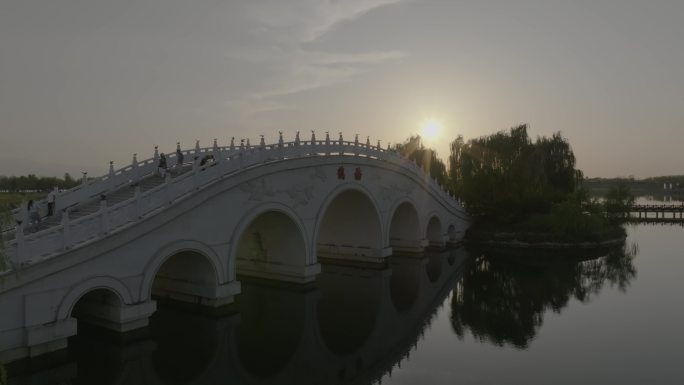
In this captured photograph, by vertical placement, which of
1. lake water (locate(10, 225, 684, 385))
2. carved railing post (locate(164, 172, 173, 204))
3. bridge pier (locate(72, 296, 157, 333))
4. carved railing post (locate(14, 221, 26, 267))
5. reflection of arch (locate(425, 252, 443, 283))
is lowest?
lake water (locate(10, 225, 684, 385))

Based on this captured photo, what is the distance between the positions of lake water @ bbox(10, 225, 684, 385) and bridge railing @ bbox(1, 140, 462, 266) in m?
2.56

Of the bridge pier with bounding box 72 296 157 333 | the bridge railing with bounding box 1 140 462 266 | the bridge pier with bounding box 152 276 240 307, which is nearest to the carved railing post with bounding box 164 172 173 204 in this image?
the bridge railing with bounding box 1 140 462 266

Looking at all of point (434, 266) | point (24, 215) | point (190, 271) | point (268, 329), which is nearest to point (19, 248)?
point (24, 215)

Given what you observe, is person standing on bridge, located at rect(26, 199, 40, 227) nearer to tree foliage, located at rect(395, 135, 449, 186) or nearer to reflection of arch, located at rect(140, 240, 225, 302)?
reflection of arch, located at rect(140, 240, 225, 302)

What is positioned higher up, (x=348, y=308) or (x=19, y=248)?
(x=19, y=248)

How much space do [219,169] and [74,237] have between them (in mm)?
4801

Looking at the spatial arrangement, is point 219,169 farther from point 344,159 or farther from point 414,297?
point 414,297

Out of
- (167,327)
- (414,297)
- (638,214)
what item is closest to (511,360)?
(414,297)

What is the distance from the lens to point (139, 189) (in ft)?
39.9

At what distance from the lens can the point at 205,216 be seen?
13688 mm

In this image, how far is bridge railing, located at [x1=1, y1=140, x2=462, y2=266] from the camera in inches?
399

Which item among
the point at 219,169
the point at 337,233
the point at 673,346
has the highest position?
the point at 219,169

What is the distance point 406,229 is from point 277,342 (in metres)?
15.6

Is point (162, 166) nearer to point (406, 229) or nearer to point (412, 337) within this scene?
point (412, 337)
